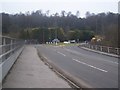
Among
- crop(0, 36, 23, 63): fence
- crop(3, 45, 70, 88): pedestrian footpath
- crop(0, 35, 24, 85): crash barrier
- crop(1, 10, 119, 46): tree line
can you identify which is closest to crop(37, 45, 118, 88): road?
crop(3, 45, 70, 88): pedestrian footpath

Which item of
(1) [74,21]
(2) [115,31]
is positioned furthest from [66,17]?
(2) [115,31]

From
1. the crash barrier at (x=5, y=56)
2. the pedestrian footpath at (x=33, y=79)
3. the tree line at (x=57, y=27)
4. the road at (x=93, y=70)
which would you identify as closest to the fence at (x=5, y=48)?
the crash barrier at (x=5, y=56)

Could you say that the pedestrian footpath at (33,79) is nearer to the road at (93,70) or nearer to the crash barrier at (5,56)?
the crash barrier at (5,56)

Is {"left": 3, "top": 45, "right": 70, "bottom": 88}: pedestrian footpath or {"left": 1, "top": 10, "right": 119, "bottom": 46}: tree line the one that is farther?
{"left": 1, "top": 10, "right": 119, "bottom": 46}: tree line

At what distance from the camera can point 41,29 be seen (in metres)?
161

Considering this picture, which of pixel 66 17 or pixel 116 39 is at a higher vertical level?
pixel 66 17

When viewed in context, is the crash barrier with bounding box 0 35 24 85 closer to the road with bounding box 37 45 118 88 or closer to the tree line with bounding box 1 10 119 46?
the road with bounding box 37 45 118 88

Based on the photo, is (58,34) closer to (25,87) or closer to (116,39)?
(116,39)

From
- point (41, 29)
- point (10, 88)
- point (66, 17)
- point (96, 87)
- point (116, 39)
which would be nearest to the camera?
point (10, 88)

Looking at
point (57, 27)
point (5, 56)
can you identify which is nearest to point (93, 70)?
point (5, 56)

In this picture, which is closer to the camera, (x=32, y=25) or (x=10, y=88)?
(x=10, y=88)

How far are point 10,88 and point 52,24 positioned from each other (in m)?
168

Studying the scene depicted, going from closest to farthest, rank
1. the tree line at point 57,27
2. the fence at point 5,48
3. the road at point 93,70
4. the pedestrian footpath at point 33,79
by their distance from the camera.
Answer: the pedestrian footpath at point 33,79
the fence at point 5,48
the road at point 93,70
the tree line at point 57,27

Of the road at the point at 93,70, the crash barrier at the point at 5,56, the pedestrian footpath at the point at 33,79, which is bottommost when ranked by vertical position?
the road at the point at 93,70
